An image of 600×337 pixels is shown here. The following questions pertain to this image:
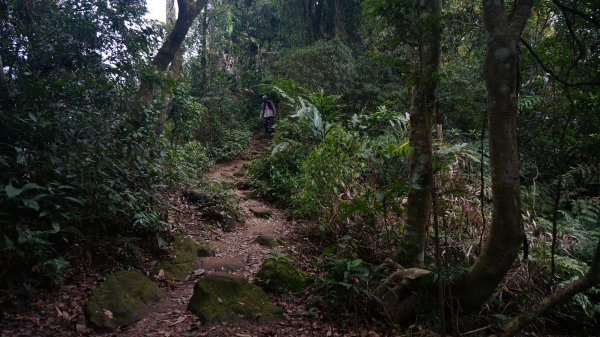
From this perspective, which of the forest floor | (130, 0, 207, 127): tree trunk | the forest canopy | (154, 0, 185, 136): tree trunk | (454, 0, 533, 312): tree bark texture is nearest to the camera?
(454, 0, 533, 312): tree bark texture

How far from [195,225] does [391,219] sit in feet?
10.5

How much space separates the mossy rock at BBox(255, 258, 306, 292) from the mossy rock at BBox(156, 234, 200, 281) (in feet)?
3.21

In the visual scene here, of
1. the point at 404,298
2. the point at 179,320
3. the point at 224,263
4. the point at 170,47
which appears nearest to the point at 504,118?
the point at 404,298

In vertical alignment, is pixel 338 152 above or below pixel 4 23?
below

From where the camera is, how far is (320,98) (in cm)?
680

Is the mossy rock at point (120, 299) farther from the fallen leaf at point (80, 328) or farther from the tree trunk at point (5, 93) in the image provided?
the tree trunk at point (5, 93)

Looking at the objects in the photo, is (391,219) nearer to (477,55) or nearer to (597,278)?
(597,278)

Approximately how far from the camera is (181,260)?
4484mm

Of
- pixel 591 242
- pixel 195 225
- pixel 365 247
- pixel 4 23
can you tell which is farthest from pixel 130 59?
pixel 591 242

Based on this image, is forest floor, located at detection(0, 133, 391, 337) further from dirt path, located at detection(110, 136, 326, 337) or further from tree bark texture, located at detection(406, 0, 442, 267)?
tree bark texture, located at detection(406, 0, 442, 267)

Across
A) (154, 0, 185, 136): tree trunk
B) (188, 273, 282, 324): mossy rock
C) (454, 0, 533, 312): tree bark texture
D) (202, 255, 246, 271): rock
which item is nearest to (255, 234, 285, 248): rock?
(202, 255, 246, 271): rock

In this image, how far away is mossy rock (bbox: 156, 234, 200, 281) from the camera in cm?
421

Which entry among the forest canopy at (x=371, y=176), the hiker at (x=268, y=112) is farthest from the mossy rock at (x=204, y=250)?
the hiker at (x=268, y=112)

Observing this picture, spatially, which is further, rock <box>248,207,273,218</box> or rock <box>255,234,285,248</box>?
rock <box>248,207,273,218</box>
